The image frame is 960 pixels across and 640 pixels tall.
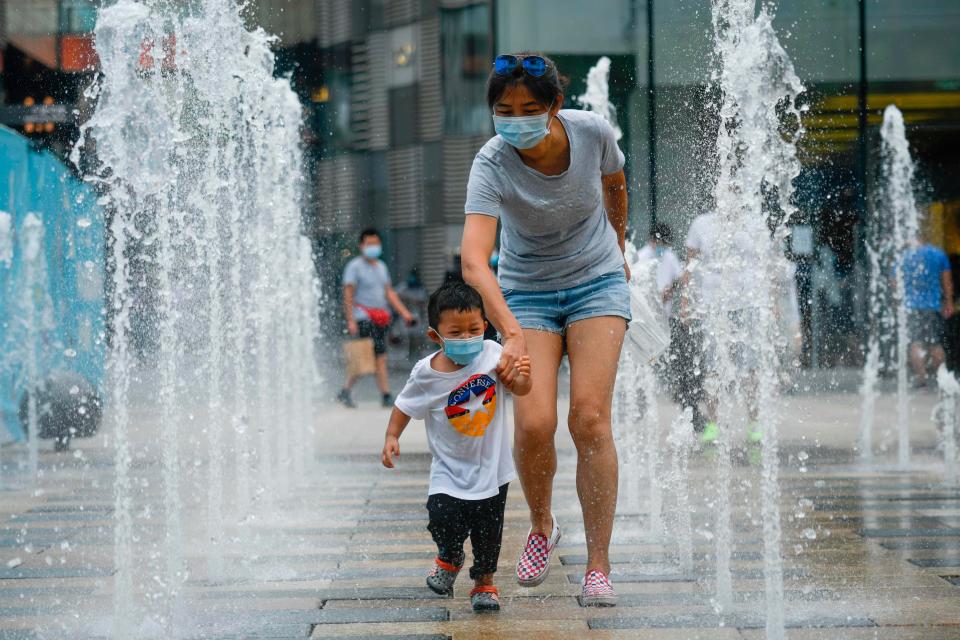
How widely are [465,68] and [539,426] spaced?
12858 mm

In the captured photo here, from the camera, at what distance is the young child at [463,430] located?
3453 mm

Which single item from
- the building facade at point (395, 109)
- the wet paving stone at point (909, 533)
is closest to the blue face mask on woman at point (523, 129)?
the wet paving stone at point (909, 533)

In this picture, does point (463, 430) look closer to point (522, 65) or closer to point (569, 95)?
point (522, 65)

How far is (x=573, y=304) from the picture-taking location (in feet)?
11.6

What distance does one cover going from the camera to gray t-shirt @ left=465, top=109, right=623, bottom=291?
345 cm

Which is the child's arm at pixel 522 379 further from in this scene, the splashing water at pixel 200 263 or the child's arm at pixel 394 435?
the splashing water at pixel 200 263

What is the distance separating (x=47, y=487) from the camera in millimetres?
6184

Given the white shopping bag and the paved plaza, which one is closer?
the paved plaza

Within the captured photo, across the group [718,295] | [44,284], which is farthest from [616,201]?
[44,284]

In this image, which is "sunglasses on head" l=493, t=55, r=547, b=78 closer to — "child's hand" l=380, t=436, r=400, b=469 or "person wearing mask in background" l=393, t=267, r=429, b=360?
"child's hand" l=380, t=436, r=400, b=469

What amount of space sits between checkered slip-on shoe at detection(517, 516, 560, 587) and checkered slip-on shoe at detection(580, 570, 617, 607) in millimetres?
144

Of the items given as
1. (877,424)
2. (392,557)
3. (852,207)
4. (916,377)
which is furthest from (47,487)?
(852,207)

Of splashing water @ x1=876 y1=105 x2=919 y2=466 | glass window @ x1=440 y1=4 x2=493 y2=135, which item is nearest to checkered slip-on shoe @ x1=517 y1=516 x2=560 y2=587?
splashing water @ x1=876 y1=105 x2=919 y2=466

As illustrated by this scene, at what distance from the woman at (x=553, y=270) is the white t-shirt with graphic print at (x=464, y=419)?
10 centimetres
